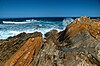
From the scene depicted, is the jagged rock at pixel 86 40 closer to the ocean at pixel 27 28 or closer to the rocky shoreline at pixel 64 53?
the rocky shoreline at pixel 64 53

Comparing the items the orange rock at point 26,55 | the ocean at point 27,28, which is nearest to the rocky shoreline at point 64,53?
the orange rock at point 26,55

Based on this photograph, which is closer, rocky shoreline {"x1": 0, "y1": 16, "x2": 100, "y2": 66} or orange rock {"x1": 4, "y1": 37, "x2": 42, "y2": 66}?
rocky shoreline {"x1": 0, "y1": 16, "x2": 100, "y2": 66}

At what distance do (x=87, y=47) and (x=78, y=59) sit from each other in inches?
46.8

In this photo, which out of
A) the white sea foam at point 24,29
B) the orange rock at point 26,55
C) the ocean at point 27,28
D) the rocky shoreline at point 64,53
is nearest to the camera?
the rocky shoreline at point 64,53

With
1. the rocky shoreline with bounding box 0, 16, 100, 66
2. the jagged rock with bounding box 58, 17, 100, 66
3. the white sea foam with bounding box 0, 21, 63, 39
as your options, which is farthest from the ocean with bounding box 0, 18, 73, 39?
the rocky shoreline with bounding box 0, 16, 100, 66

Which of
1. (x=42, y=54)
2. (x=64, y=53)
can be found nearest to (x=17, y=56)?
(x=42, y=54)

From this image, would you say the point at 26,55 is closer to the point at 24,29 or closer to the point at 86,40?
the point at 86,40

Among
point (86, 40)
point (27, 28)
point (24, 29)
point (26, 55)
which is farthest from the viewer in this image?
point (27, 28)

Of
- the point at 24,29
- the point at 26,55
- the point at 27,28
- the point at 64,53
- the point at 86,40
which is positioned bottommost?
the point at 27,28

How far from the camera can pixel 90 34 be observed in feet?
30.3

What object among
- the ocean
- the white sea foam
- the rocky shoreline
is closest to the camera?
the rocky shoreline

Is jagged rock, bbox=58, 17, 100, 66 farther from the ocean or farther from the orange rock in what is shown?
the ocean

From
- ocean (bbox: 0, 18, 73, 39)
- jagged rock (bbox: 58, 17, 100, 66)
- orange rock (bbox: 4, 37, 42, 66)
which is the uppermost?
jagged rock (bbox: 58, 17, 100, 66)

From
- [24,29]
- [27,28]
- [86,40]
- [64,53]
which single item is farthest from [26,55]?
[27,28]
